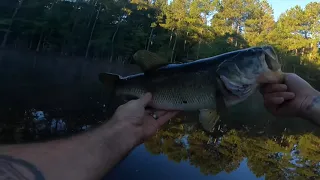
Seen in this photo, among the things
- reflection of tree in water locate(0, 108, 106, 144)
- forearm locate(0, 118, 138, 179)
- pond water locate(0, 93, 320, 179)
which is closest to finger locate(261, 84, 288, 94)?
forearm locate(0, 118, 138, 179)

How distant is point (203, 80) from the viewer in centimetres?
251

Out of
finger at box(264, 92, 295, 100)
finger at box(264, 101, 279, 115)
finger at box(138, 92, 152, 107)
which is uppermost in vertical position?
finger at box(264, 92, 295, 100)

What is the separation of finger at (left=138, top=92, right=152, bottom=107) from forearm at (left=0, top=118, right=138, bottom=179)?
424 mm

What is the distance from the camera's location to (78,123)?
6.58 metres

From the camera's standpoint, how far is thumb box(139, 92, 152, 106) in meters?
2.58

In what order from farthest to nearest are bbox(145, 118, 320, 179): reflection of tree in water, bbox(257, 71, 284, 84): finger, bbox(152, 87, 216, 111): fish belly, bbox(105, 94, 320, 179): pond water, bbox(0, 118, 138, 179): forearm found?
bbox(145, 118, 320, 179): reflection of tree in water < bbox(105, 94, 320, 179): pond water < bbox(152, 87, 216, 111): fish belly < bbox(257, 71, 284, 84): finger < bbox(0, 118, 138, 179): forearm

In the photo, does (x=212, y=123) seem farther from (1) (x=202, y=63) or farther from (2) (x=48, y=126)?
(2) (x=48, y=126)

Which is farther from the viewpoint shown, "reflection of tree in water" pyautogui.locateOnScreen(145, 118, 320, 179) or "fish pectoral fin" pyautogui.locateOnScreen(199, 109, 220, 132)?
"reflection of tree in water" pyautogui.locateOnScreen(145, 118, 320, 179)

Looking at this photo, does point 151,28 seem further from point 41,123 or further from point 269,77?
point 269,77

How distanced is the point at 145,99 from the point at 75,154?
3.05 ft

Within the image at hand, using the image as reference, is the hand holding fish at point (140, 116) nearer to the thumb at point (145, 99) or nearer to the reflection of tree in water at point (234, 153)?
the thumb at point (145, 99)

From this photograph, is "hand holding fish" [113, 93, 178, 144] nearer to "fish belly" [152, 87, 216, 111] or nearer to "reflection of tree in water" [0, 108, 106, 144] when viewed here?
"fish belly" [152, 87, 216, 111]

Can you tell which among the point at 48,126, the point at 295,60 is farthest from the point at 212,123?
the point at 295,60

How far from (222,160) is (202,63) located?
2388mm
